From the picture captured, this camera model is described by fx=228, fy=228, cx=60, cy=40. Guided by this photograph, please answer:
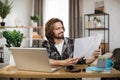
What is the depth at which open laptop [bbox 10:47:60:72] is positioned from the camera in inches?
69.1

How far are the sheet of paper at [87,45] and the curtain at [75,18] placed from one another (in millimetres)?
4023

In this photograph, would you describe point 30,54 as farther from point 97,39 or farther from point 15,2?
point 15,2

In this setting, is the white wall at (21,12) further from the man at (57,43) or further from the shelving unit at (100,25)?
the man at (57,43)

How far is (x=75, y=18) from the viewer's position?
5957 mm

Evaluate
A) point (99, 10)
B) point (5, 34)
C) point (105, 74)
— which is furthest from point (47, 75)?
point (99, 10)

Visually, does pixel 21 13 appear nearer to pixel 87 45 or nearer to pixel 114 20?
pixel 114 20

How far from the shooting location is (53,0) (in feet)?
20.5

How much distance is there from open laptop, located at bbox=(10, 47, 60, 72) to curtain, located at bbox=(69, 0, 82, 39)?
4.12 meters

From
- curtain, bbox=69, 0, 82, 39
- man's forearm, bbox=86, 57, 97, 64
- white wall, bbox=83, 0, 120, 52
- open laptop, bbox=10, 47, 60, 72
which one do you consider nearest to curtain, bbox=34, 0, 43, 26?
curtain, bbox=69, 0, 82, 39

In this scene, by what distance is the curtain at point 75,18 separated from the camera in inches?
234

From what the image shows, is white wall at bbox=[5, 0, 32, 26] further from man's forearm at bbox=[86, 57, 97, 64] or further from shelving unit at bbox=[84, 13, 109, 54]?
man's forearm at bbox=[86, 57, 97, 64]

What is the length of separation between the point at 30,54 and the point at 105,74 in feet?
1.98

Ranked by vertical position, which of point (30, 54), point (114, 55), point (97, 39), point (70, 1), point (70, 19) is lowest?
point (114, 55)

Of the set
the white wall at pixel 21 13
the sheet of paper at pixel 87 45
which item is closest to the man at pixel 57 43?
the sheet of paper at pixel 87 45
